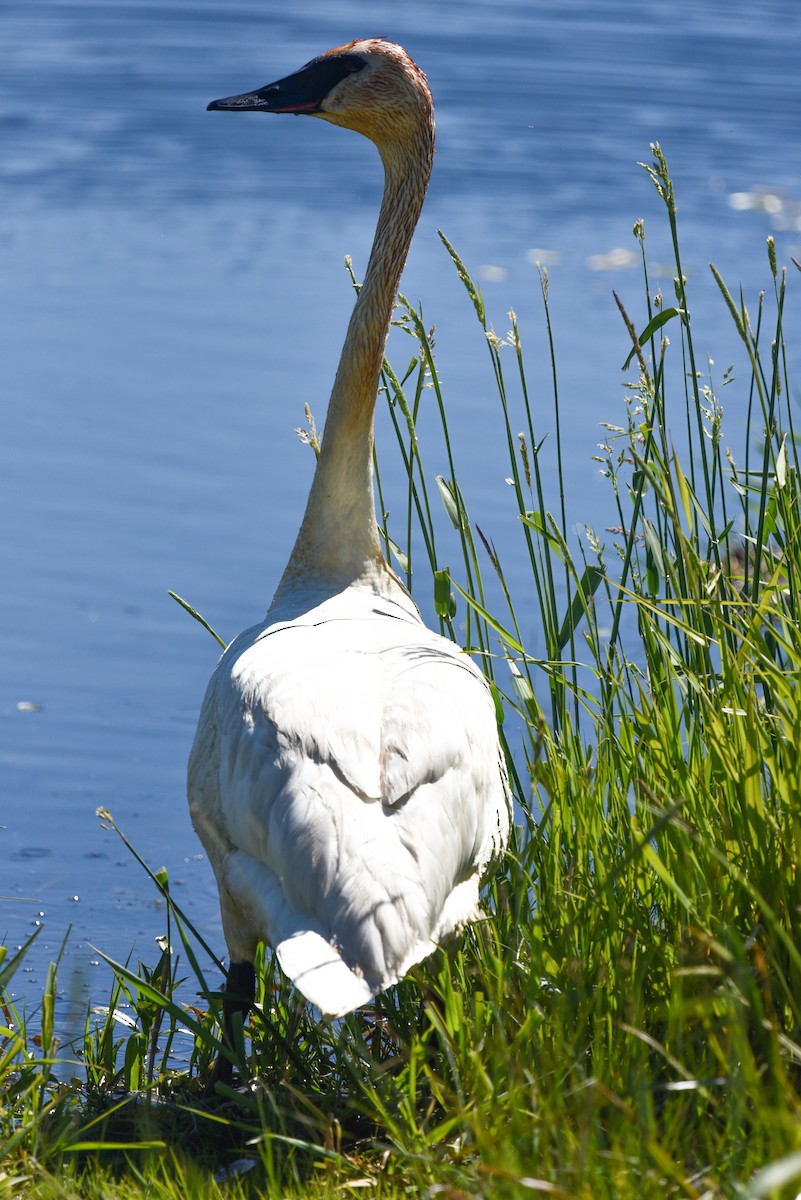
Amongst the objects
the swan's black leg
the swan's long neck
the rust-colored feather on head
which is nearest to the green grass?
the swan's black leg

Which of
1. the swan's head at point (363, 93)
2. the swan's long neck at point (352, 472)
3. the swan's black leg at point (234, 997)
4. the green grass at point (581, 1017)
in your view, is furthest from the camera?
the swan's head at point (363, 93)

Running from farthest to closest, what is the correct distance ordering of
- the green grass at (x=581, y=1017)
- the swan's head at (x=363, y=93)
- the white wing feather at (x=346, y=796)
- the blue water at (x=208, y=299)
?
1. the blue water at (x=208, y=299)
2. the swan's head at (x=363, y=93)
3. the white wing feather at (x=346, y=796)
4. the green grass at (x=581, y=1017)

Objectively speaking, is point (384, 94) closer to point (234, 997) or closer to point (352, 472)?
point (352, 472)

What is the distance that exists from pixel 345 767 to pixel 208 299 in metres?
7.06

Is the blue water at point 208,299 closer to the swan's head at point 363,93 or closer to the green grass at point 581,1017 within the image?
the green grass at point 581,1017

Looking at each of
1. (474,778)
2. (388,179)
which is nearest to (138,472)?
(388,179)

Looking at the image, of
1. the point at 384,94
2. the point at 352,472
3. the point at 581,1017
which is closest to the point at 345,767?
the point at 581,1017

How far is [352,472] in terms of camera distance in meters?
4.00

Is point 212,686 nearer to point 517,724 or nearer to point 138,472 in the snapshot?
point 517,724

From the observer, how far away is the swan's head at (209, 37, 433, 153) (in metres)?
4.14

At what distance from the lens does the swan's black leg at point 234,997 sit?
10.9 feet

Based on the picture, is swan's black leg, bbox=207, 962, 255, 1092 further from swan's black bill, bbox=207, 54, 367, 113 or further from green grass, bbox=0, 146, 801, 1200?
swan's black bill, bbox=207, 54, 367, 113

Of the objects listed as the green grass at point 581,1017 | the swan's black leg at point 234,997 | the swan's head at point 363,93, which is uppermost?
the swan's head at point 363,93

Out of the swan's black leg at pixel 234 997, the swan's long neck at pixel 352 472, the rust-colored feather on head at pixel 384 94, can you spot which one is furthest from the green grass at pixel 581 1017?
the rust-colored feather on head at pixel 384 94
